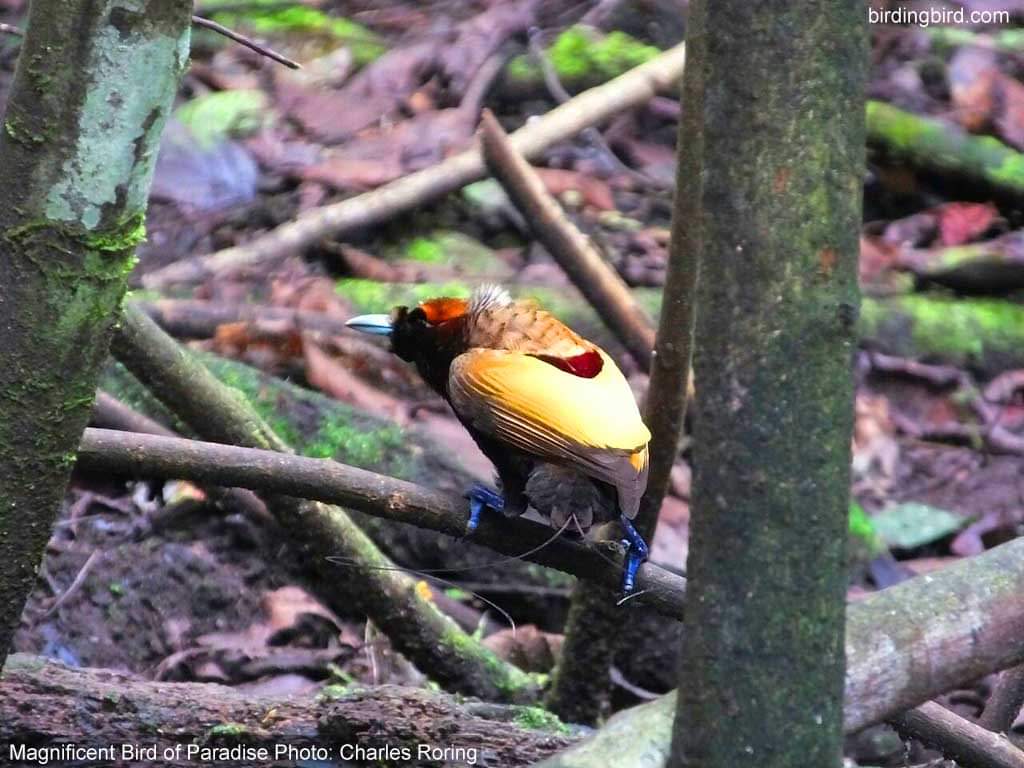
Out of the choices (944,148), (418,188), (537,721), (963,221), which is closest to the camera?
(537,721)

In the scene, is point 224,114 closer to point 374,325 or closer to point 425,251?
point 425,251

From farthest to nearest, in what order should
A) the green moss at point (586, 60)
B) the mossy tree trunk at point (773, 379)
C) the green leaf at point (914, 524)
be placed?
the green moss at point (586, 60)
the green leaf at point (914, 524)
the mossy tree trunk at point (773, 379)

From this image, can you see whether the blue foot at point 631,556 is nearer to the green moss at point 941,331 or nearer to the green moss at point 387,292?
the green moss at point 387,292

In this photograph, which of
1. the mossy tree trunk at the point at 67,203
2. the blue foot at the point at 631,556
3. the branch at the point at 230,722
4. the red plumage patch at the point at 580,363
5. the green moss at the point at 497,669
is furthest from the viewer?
the green moss at the point at 497,669

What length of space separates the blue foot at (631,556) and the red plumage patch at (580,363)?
1.19 feet

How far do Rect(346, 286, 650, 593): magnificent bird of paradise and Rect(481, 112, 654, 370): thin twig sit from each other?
799 millimetres

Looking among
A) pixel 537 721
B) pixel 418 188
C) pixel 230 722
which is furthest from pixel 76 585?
pixel 418 188

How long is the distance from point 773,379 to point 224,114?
644 centimetres

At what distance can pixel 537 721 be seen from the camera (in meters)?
3.19

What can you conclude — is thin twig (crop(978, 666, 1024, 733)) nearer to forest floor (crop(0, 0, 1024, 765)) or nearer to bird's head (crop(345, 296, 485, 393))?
forest floor (crop(0, 0, 1024, 765))

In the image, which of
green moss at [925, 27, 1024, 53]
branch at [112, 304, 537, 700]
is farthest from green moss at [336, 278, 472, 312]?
green moss at [925, 27, 1024, 53]

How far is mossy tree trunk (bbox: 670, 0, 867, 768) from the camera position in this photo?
144 cm

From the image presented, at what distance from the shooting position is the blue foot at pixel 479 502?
2645 mm

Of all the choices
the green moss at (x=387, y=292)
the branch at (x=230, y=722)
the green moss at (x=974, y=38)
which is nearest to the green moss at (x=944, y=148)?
the green moss at (x=974, y=38)
